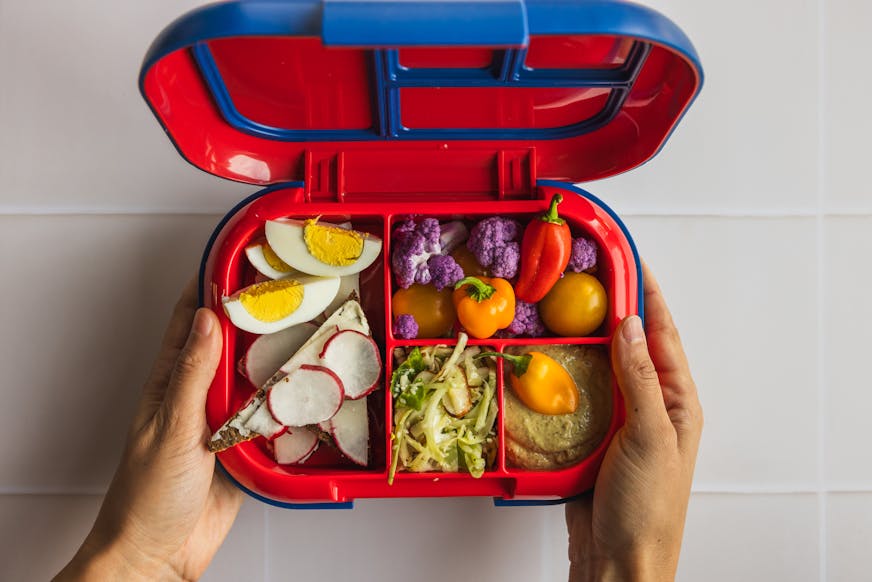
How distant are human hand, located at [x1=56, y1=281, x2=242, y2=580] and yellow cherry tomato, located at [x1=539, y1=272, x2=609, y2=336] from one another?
0.59m

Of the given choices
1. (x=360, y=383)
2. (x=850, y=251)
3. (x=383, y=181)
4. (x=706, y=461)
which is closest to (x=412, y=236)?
(x=383, y=181)

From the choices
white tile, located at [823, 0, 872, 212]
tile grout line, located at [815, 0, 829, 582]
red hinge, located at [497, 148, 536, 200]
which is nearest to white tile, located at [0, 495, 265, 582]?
red hinge, located at [497, 148, 536, 200]

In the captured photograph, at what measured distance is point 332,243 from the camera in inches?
44.8

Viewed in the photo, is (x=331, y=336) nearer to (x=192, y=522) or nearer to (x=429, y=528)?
(x=192, y=522)

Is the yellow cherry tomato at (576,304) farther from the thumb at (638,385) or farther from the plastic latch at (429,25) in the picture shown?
the plastic latch at (429,25)

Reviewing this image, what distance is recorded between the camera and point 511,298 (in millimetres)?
1129

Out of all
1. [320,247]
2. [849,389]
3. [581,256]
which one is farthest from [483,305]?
[849,389]

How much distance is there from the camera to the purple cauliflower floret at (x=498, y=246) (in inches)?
44.7

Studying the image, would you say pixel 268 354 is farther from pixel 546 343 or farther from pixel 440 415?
pixel 546 343

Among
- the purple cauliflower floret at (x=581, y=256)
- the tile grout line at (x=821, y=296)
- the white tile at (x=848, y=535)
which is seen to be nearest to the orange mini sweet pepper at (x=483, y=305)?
the purple cauliflower floret at (x=581, y=256)

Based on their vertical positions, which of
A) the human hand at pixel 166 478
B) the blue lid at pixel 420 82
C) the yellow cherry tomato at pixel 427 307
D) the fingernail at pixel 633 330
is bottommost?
the human hand at pixel 166 478

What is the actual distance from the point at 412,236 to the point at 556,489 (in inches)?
20.0

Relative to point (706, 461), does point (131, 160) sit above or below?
above

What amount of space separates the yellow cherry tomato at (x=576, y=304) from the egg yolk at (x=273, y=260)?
47 cm
